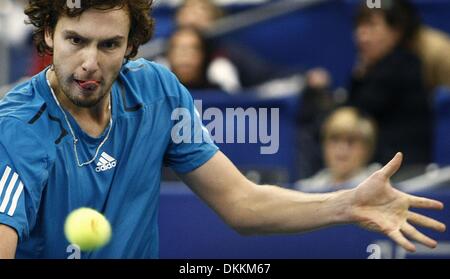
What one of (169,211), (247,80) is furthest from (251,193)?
(247,80)

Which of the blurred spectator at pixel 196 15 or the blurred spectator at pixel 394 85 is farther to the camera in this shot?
the blurred spectator at pixel 196 15

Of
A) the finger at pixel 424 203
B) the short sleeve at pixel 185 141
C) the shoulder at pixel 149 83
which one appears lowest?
the finger at pixel 424 203

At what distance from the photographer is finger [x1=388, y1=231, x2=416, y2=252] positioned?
12.2 ft

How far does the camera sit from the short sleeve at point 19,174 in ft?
11.6

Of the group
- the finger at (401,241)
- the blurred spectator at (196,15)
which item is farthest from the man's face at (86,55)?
the blurred spectator at (196,15)

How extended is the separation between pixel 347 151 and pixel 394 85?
70cm

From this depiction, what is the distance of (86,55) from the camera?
3758mm

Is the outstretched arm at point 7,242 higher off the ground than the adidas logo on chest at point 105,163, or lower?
lower

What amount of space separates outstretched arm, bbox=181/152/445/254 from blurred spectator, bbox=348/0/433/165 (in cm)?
290

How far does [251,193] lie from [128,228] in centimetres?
55

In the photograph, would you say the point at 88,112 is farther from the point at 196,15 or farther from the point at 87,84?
the point at 196,15

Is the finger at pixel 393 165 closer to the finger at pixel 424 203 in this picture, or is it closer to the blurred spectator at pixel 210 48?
the finger at pixel 424 203

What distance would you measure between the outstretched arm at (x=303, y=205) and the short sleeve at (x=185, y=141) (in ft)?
0.13
